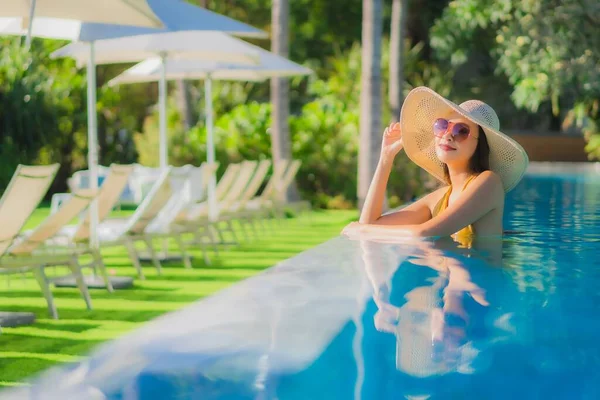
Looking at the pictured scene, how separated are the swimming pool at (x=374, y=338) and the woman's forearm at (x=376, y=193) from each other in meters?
0.45

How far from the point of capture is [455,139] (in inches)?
221

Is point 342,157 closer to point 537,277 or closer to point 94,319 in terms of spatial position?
point 94,319

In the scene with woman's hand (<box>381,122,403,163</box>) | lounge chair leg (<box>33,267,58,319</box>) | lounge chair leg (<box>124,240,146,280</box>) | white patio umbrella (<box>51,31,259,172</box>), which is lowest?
lounge chair leg (<box>124,240,146,280</box>)

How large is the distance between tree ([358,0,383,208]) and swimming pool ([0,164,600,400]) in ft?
34.9

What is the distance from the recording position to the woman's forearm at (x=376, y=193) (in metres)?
5.97

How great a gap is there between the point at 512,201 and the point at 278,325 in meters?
7.78

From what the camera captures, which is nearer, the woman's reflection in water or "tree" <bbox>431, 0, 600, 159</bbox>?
the woman's reflection in water

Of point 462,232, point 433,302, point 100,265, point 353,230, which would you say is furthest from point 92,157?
point 433,302

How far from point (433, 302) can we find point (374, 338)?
23.6 inches

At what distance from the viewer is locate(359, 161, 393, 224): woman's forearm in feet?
19.6

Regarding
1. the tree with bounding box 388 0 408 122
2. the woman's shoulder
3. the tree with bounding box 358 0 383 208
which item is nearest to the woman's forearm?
the woman's shoulder

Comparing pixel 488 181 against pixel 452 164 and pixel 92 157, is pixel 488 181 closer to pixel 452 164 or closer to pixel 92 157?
pixel 452 164

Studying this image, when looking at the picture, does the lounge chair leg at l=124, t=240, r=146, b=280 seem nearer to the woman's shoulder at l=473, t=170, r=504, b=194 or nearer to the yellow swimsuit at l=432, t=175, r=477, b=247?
the yellow swimsuit at l=432, t=175, r=477, b=247

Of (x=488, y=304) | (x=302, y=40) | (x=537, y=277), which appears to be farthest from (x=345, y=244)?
(x=302, y=40)
